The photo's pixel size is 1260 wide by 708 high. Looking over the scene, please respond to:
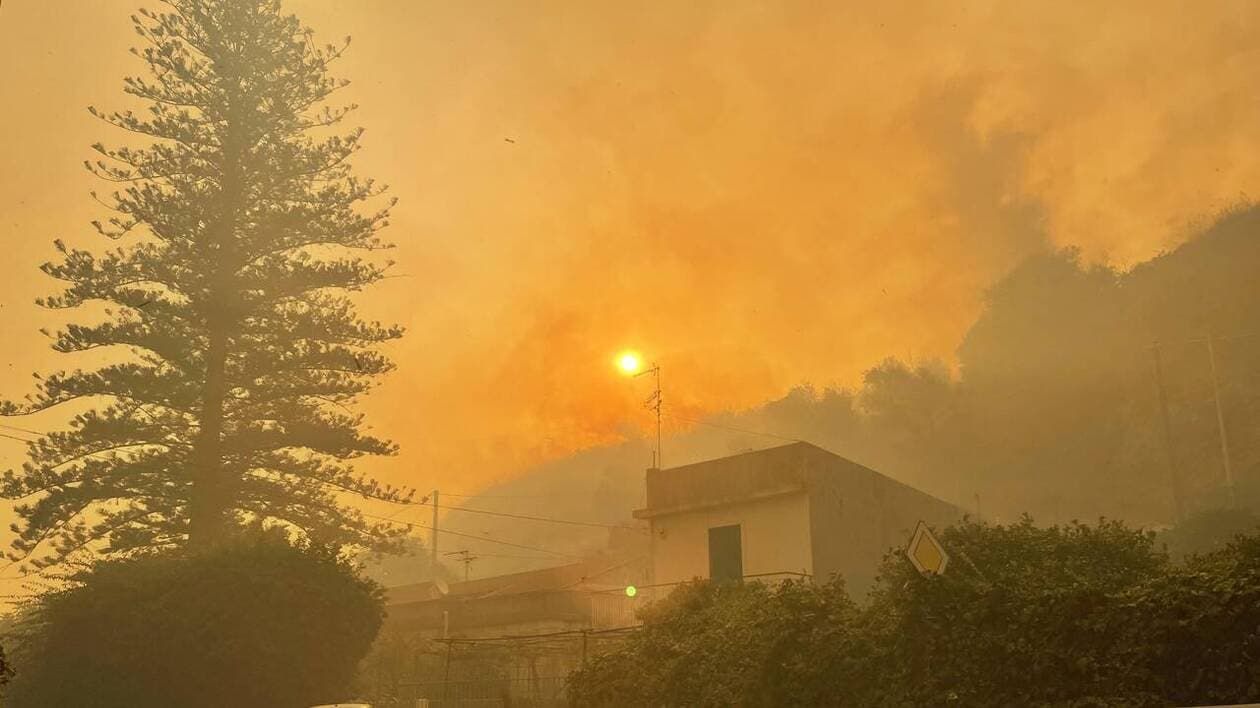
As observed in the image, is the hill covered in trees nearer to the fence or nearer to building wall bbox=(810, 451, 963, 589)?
building wall bbox=(810, 451, 963, 589)

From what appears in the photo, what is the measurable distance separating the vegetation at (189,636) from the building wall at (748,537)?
11.7 metres

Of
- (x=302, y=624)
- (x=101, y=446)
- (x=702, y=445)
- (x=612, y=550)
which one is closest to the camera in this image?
(x=302, y=624)

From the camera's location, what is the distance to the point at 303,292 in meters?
40.9

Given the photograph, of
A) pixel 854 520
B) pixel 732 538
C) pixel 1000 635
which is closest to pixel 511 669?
pixel 732 538

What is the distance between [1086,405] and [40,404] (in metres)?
75.3

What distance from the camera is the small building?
3444cm

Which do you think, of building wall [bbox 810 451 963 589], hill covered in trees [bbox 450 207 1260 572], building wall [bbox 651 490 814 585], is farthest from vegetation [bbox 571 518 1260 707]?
hill covered in trees [bbox 450 207 1260 572]

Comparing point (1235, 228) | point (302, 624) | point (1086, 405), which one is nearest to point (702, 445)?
point (1086, 405)

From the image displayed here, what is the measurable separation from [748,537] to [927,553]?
62.6ft

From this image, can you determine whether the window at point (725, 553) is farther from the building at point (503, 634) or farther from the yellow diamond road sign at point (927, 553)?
the yellow diamond road sign at point (927, 553)

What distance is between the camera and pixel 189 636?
2617 centimetres

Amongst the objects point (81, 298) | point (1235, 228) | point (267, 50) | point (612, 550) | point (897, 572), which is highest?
point (1235, 228)

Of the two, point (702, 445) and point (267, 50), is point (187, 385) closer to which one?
point (267, 50)

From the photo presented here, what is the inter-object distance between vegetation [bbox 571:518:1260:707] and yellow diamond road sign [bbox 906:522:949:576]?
0.25 m
